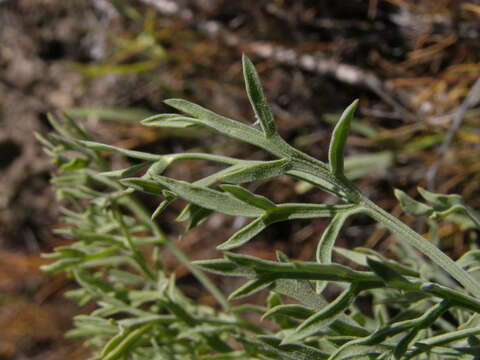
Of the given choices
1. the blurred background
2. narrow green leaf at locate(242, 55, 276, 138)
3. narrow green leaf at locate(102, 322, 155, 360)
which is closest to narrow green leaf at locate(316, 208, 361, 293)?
narrow green leaf at locate(242, 55, 276, 138)

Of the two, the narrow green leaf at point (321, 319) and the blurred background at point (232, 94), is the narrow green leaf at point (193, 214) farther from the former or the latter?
the blurred background at point (232, 94)

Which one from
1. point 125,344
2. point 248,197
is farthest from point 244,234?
point 125,344

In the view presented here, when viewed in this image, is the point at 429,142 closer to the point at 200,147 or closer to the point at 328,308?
the point at 200,147

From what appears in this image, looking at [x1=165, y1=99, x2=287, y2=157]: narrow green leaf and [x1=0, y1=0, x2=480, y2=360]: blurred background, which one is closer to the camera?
[x1=165, y1=99, x2=287, y2=157]: narrow green leaf

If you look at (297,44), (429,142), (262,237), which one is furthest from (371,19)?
(262,237)

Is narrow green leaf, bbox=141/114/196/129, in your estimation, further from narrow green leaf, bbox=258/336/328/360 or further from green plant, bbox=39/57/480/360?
narrow green leaf, bbox=258/336/328/360
